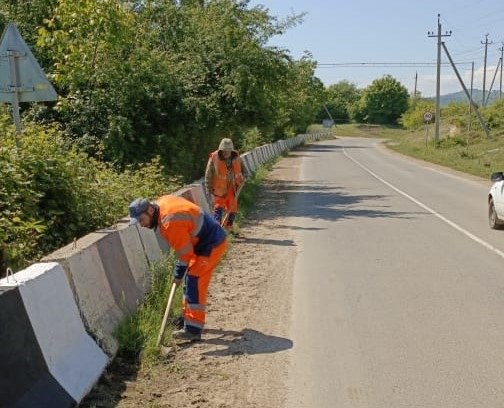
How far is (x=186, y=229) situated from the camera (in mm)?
5465

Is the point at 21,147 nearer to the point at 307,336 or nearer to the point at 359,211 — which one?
the point at 307,336

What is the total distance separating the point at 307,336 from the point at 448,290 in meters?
2.28

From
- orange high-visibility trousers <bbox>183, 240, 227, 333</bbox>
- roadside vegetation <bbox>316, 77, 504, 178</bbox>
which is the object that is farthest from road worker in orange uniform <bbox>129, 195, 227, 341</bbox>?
roadside vegetation <bbox>316, 77, 504, 178</bbox>

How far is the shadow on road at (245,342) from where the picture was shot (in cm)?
539

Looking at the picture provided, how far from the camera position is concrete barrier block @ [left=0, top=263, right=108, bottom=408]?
377 centimetres

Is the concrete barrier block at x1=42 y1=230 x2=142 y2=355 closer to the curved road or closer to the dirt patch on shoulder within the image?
the dirt patch on shoulder

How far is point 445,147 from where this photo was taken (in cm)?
4956

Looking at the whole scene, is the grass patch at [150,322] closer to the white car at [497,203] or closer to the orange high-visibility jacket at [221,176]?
the orange high-visibility jacket at [221,176]

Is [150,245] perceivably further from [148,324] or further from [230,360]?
[230,360]

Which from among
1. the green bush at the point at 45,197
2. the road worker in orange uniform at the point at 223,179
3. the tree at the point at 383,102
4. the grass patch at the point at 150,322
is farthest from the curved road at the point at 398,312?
the tree at the point at 383,102

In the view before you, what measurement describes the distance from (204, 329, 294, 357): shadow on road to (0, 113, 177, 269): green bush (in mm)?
1913

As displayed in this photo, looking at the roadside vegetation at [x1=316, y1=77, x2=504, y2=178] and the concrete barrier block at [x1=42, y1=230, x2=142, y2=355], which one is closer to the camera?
the concrete barrier block at [x1=42, y1=230, x2=142, y2=355]

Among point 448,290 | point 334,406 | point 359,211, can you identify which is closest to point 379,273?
point 448,290

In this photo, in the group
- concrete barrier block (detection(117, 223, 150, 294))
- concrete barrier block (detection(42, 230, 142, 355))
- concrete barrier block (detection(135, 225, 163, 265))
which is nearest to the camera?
concrete barrier block (detection(42, 230, 142, 355))
